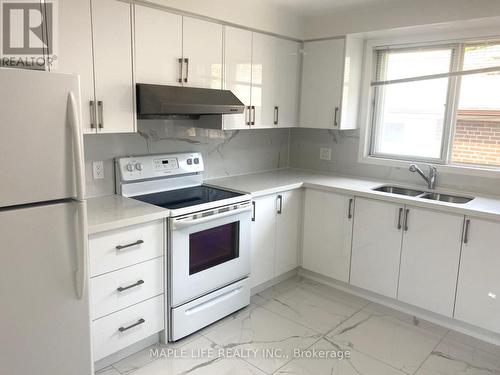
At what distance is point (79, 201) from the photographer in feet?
5.77

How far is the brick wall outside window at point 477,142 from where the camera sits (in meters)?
3.02

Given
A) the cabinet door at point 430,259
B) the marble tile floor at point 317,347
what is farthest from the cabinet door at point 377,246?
the marble tile floor at point 317,347

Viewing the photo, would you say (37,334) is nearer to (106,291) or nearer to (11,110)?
(106,291)

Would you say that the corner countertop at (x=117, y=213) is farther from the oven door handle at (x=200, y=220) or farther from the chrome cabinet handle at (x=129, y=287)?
the chrome cabinet handle at (x=129, y=287)

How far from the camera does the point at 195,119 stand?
3098 mm

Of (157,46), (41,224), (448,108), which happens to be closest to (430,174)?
(448,108)

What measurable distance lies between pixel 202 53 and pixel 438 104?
195 centimetres

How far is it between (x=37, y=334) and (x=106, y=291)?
0.45m

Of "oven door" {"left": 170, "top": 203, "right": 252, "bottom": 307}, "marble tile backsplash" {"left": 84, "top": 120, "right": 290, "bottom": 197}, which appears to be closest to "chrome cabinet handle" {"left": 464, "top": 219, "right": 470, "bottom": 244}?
"oven door" {"left": 170, "top": 203, "right": 252, "bottom": 307}

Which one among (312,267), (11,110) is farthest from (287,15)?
(11,110)

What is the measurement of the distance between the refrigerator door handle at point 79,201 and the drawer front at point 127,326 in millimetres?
442

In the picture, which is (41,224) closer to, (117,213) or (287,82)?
(117,213)

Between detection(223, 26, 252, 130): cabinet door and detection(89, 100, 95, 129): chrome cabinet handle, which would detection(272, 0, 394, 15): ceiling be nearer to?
detection(223, 26, 252, 130): cabinet door

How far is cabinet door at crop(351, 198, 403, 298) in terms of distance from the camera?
2922 millimetres
